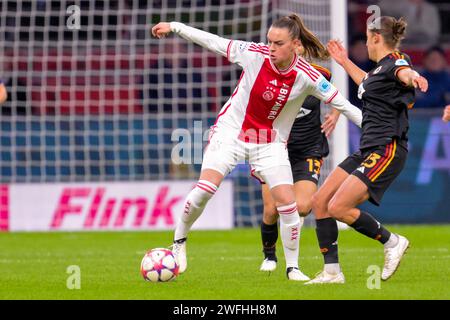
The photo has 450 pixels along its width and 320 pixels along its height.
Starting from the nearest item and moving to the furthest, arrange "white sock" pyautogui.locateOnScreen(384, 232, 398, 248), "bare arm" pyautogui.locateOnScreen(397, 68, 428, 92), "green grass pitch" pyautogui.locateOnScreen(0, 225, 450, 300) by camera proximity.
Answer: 1. "green grass pitch" pyautogui.locateOnScreen(0, 225, 450, 300)
2. "bare arm" pyautogui.locateOnScreen(397, 68, 428, 92)
3. "white sock" pyautogui.locateOnScreen(384, 232, 398, 248)

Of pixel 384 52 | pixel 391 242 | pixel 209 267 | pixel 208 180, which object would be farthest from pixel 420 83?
pixel 209 267

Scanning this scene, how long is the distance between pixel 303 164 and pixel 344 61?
4.06 ft

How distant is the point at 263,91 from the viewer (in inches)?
324

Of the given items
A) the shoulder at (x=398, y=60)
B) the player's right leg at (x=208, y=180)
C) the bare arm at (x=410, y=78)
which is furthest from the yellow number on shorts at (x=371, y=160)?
the player's right leg at (x=208, y=180)

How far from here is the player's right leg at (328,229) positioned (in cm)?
794

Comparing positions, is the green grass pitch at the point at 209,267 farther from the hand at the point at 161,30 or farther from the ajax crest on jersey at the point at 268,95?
the hand at the point at 161,30

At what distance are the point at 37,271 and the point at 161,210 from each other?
5563 mm

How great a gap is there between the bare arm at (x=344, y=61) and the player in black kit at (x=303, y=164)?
567mm

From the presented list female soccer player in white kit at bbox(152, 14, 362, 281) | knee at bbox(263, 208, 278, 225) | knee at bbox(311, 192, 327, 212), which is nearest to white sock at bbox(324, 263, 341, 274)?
female soccer player in white kit at bbox(152, 14, 362, 281)

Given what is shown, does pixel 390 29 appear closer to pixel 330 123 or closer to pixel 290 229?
pixel 330 123

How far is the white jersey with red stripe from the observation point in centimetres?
823

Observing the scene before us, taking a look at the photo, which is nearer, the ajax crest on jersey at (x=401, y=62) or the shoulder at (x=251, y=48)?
the ajax crest on jersey at (x=401, y=62)

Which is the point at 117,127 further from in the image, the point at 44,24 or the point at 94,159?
the point at 44,24

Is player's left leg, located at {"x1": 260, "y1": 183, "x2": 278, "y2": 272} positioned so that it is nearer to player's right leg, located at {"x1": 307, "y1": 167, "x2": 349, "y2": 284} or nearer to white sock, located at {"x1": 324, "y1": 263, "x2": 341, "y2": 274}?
player's right leg, located at {"x1": 307, "y1": 167, "x2": 349, "y2": 284}
